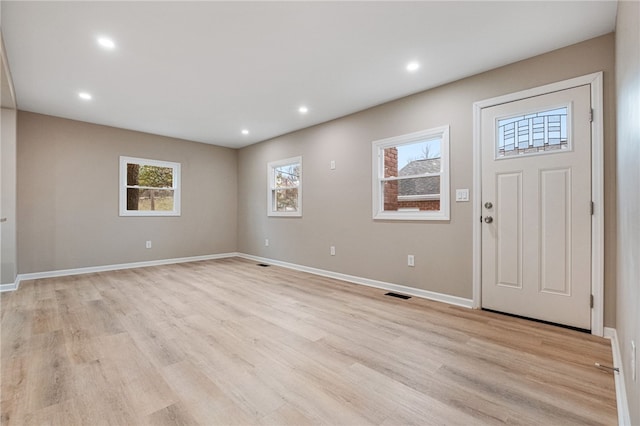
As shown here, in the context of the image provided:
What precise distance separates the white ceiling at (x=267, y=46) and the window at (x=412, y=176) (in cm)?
61

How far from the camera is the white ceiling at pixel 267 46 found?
210cm

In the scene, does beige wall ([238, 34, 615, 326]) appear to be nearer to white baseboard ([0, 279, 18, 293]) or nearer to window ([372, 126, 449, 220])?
window ([372, 126, 449, 220])

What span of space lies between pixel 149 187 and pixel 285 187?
Answer: 257cm

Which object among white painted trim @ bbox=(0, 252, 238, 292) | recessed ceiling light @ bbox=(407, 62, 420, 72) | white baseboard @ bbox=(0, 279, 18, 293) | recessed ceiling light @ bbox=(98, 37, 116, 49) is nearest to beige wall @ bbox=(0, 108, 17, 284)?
white baseboard @ bbox=(0, 279, 18, 293)

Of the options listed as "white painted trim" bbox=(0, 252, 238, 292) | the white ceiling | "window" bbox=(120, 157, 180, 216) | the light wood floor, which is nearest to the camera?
the light wood floor

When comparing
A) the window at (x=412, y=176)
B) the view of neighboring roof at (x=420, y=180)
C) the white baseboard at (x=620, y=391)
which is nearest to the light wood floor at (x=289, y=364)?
the white baseboard at (x=620, y=391)

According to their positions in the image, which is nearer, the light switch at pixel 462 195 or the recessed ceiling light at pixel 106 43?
the recessed ceiling light at pixel 106 43

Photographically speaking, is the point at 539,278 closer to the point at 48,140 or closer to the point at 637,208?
the point at 637,208

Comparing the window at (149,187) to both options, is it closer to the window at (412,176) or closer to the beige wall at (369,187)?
the beige wall at (369,187)

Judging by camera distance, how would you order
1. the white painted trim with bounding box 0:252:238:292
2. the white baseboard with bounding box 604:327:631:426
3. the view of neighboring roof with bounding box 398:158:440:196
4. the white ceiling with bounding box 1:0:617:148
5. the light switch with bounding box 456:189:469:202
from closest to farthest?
the white baseboard with bounding box 604:327:631:426
the white ceiling with bounding box 1:0:617:148
the light switch with bounding box 456:189:469:202
the view of neighboring roof with bounding box 398:158:440:196
the white painted trim with bounding box 0:252:238:292

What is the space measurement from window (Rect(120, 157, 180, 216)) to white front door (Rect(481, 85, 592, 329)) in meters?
5.36

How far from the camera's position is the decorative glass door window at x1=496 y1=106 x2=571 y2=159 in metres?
2.53

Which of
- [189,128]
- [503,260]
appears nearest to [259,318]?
[503,260]

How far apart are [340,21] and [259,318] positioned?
2635 millimetres
